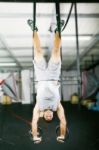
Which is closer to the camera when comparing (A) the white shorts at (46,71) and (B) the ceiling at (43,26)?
(A) the white shorts at (46,71)

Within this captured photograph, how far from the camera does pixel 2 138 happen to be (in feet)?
18.3

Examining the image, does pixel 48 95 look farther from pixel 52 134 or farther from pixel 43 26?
pixel 52 134

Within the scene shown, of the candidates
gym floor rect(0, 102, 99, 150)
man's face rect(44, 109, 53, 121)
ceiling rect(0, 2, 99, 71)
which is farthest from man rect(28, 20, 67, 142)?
gym floor rect(0, 102, 99, 150)

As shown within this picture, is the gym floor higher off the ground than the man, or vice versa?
the man

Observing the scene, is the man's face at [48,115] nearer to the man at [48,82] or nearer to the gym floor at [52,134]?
the man at [48,82]

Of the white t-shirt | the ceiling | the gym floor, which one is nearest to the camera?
the white t-shirt

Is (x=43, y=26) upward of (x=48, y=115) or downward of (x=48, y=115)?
upward

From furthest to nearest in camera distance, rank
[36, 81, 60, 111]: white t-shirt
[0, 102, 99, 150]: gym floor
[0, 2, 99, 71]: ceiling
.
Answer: [0, 102, 99, 150]: gym floor → [0, 2, 99, 71]: ceiling → [36, 81, 60, 111]: white t-shirt

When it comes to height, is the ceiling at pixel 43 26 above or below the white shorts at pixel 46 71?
above

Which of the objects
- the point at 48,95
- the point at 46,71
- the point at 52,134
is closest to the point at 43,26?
the point at 52,134

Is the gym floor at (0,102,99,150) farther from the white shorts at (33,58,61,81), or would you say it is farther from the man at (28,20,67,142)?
the white shorts at (33,58,61,81)

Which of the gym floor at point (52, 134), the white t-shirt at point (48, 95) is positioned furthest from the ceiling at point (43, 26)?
the gym floor at point (52, 134)

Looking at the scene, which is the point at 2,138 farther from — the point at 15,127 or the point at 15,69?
the point at 15,69

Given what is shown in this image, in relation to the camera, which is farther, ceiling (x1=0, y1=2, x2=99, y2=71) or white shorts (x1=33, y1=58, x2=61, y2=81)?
ceiling (x1=0, y1=2, x2=99, y2=71)
